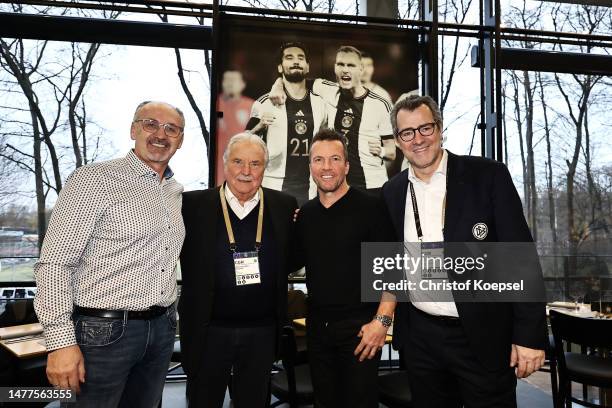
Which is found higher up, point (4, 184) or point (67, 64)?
point (67, 64)

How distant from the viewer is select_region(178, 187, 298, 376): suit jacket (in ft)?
6.46

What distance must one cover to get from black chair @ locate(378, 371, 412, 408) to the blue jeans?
4.72ft

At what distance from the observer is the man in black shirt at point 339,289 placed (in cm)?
205

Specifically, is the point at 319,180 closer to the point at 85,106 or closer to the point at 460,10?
the point at 85,106

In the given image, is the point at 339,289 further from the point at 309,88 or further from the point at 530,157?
the point at 530,157

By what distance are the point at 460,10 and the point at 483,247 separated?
397cm

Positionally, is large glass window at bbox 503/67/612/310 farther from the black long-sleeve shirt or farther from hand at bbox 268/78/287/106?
the black long-sleeve shirt

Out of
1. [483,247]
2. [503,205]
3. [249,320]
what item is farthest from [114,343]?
[503,205]

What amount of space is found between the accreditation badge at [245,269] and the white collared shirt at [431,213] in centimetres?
73

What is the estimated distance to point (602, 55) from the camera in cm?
484

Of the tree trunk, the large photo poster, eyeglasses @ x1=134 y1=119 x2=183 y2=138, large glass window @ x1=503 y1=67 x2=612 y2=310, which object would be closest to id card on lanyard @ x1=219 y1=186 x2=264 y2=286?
eyeglasses @ x1=134 y1=119 x2=183 y2=138

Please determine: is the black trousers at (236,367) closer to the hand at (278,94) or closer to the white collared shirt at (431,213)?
the white collared shirt at (431,213)

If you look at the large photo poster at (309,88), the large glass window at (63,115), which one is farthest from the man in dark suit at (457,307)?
the large glass window at (63,115)

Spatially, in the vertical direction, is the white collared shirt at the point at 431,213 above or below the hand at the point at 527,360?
above
